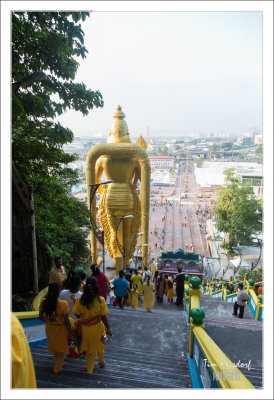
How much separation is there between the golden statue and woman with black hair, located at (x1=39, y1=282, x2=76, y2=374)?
19.2ft

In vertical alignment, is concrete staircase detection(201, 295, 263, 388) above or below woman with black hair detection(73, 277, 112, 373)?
below

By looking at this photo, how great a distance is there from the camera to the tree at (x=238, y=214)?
17.2m

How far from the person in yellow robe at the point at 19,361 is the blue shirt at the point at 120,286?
10.2 feet

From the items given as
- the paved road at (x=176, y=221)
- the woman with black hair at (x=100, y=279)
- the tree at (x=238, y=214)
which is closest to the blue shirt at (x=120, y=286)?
the woman with black hair at (x=100, y=279)

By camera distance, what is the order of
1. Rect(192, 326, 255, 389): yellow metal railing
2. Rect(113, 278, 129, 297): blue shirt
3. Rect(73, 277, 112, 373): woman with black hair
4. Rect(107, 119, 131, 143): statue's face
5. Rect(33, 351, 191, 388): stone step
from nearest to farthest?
1. Rect(192, 326, 255, 389): yellow metal railing
2. Rect(33, 351, 191, 388): stone step
3. Rect(73, 277, 112, 373): woman with black hair
4. Rect(113, 278, 129, 297): blue shirt
5. Rect(107, 119, 131, 143): statue's face

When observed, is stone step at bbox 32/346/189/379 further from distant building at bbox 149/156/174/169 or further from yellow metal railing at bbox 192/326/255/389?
distant building at bbox 149/156/174/169

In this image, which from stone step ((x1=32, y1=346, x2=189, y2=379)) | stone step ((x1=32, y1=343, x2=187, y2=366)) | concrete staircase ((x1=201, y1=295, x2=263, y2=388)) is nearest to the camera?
stone step ((x1=32, y1=346, x2=189, y2=379))

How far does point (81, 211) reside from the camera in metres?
5.79

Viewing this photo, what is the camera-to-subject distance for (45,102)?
4.23 metres

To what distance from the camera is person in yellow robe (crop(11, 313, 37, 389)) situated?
1.47m

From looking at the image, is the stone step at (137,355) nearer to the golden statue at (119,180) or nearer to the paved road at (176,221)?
the golden statue at (119,180)

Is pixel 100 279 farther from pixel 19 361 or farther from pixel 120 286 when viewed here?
pixel 19 361

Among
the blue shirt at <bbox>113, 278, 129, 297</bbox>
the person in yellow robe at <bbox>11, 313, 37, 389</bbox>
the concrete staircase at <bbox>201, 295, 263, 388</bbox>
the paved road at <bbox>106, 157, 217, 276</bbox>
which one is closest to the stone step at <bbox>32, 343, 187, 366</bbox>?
the concrete staircase at <bbox>201, 295, 263, 388</bbox>

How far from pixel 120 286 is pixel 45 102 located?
3.35 m
